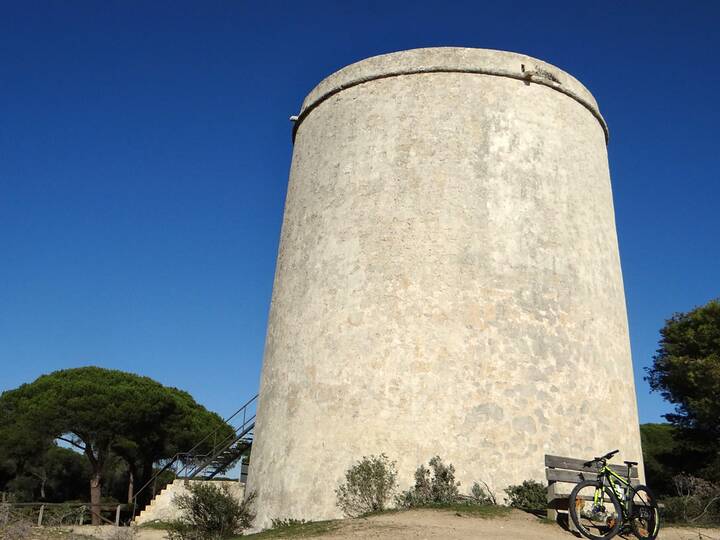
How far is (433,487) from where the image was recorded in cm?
873

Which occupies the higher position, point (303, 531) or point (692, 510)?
point (692, 510)

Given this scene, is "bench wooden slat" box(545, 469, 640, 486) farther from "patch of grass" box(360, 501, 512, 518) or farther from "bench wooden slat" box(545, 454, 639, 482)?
"patch of grass" box(360, 501, 512, 518)

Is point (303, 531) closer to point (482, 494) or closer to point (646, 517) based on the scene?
point (482, 494)

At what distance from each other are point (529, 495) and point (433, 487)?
124 cm

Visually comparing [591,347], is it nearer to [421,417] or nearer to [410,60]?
[421,417]

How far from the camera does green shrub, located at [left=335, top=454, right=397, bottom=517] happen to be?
29.0 ft

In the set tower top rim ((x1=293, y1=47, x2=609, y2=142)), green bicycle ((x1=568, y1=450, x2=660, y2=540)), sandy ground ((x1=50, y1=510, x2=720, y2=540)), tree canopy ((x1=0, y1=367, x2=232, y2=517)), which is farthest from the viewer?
tree canopy ((x1=0, y1=367, x2=232, y2=517))

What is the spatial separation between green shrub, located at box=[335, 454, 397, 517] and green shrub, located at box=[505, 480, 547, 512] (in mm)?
1563

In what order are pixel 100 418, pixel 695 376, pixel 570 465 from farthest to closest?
pixel 100 418 < pixel 695 376 < pixel 570 465

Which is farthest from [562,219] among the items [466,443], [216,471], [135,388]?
[135,388]

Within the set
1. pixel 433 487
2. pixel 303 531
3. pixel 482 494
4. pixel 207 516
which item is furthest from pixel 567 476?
pixel 207 516

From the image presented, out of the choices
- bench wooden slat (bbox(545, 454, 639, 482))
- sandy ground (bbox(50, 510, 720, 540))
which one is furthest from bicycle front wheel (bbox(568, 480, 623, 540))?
bench wooden slat (bbox(545, 454, 639, 482))

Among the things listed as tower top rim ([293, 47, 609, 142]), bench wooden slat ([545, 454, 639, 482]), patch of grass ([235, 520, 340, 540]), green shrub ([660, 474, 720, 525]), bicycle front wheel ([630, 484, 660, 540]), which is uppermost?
tower top rim ([293, 47, 609, 142])

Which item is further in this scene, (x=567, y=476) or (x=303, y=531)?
(x=567, y=476)
